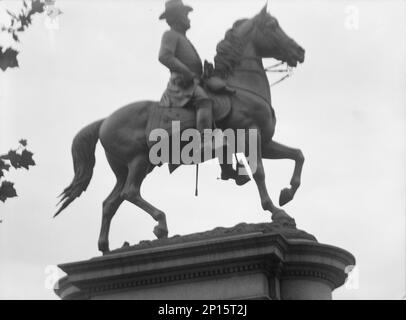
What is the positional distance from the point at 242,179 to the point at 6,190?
6171 millimetres

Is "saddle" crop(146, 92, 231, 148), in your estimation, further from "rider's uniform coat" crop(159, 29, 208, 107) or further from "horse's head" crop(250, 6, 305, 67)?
"horse's head" crop(250, 6, 305, 67)

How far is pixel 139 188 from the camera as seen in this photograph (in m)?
13.3

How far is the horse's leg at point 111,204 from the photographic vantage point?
13.2 m

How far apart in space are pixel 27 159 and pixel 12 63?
80 cm

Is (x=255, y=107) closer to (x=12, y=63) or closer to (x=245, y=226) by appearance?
(x=245, y=226)

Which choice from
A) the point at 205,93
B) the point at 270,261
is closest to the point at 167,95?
the point at 205,93

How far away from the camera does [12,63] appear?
7367 millimetres

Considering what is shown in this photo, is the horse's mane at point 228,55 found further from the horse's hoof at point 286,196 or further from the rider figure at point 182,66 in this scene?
the horse's hoof at point 286,196

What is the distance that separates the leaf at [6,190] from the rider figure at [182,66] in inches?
220

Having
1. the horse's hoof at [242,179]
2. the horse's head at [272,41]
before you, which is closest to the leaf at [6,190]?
the horse's hoof at [242,179]

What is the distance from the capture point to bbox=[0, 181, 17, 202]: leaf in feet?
24.2

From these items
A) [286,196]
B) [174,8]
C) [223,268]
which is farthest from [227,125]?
[223,268]
